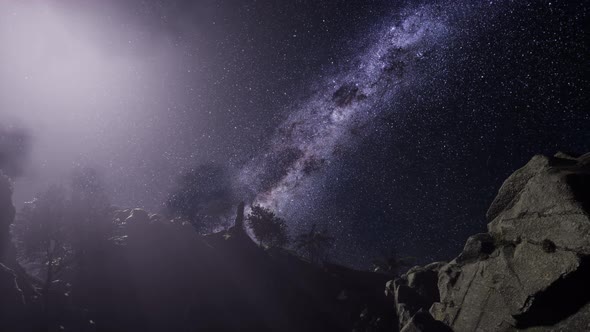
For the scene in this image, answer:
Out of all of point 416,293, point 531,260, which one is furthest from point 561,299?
point 416,293

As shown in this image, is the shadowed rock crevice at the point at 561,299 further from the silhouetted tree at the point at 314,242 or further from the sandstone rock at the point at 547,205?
the silhouetted tree at the point at 314,242

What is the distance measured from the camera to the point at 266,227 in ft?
240

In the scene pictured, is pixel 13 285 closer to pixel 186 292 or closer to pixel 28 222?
pixel 28 222

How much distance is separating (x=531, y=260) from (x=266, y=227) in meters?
61.0

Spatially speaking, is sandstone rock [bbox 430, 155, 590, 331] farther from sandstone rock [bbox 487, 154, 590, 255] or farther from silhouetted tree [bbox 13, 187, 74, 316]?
silhouetted tree [bbox 13, 187, 74, 316]

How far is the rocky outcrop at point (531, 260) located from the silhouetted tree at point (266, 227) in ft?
174

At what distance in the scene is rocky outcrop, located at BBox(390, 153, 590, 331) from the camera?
13.6 metres

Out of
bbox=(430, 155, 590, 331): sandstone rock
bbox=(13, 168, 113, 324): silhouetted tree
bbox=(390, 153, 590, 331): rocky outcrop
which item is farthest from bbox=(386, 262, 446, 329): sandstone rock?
bbox=(13, 168, 113, 324): silhouetted tree

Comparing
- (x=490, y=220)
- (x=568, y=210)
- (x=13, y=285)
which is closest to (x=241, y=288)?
(x=13, y=285)

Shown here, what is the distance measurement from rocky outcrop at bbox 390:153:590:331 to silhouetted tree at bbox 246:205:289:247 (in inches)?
2091

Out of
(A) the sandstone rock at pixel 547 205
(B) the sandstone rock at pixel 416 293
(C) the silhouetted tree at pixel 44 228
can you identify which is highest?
(C) the silhouetted tree at pixel 44 228

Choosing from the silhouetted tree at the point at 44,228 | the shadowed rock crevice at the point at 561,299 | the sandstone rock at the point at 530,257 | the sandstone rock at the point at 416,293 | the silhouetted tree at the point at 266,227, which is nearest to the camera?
the shadowed rock crevice at the point at 561,299

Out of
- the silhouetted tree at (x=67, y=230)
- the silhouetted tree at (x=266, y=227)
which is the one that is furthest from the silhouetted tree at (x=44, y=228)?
the silhouetted tree at (x=266, y=227)

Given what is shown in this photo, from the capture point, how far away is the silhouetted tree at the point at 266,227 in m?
73.0
